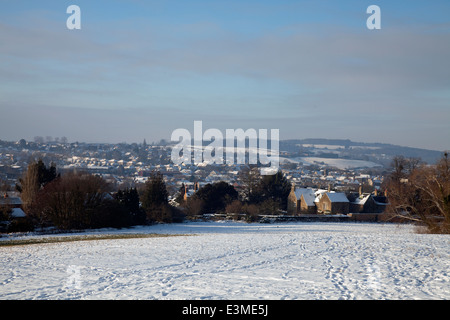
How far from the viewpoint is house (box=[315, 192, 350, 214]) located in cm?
6362

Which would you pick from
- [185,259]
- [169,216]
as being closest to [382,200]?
[169,216]

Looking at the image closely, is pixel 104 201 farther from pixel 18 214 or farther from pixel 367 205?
pixel 367 205

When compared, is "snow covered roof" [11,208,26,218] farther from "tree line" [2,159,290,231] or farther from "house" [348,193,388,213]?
"house" [348,193,388,213]

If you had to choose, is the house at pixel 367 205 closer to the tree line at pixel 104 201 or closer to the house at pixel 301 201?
the house at pixel 301 201

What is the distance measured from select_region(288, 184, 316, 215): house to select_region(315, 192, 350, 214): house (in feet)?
6.04

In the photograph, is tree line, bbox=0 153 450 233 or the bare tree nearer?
the bare tree

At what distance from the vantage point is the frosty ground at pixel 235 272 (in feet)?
36.1

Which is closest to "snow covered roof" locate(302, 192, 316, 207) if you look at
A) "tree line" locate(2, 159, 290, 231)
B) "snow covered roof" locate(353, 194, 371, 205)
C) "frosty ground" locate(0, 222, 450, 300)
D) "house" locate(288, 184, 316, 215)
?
"house" locate(288, 184, 316, 215)

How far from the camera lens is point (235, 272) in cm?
1366

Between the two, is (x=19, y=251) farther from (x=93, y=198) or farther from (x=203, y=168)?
(x=203, y=168)

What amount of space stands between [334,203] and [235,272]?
5267cm

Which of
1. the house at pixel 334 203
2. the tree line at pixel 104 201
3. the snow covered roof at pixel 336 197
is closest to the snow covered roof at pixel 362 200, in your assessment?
the house at pixel 334 203

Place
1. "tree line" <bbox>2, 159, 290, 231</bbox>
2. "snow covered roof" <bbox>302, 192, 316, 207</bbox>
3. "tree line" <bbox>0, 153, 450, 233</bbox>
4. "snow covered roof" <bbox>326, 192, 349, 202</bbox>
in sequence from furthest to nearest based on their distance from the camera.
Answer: "snow covered roof" <bbox>302, 192, 316, 207</bbox>
"snow covered roof" <bbox>326, 192, 349, 202</bbox>
"tree line" <bbox>2, 159, 290, 231</bbox>
"tree line" <bbox>0, 153, 450, 233</bbox>

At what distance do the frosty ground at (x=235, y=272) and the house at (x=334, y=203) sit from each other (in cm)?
4313
